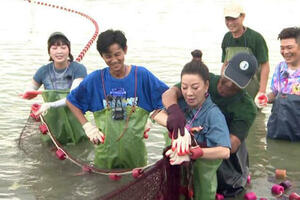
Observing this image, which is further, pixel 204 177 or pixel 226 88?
pixel 226 88

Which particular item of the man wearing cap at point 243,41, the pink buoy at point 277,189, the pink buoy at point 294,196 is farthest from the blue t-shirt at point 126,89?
the man wearing cap at point 243,41

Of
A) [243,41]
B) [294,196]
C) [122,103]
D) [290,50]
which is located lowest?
[294,196]

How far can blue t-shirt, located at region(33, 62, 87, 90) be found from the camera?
19.3 feet

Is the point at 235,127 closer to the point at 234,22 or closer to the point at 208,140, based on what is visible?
the point at 208,140

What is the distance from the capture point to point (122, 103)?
474 centimetres

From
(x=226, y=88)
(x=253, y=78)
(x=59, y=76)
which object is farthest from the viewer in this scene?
(x=253, y=78)

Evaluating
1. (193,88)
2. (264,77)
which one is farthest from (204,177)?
(264,77)

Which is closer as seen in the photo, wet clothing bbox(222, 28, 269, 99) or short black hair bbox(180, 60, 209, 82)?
short black hair bbox(180, 60, 209, 82)

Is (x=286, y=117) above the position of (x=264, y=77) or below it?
below

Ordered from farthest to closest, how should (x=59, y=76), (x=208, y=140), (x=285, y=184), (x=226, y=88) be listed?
1. (x=59, y=76)
2. (x=285, y=184)
3. (x=226, y=88)
4. (x=208, y=140)

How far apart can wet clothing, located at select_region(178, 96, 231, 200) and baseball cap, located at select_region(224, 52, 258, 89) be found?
0.27 m

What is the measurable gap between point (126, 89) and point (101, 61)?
6266mm

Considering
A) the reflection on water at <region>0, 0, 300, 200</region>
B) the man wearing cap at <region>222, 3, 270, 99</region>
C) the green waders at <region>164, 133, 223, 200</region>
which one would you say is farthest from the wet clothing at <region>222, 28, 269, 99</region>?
the green waders at <region>164, 133, 223, 200</region>

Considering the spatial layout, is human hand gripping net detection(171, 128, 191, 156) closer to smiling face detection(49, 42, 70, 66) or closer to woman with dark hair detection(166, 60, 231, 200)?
woman with dark hair detection(166, 60, 231, 200)
